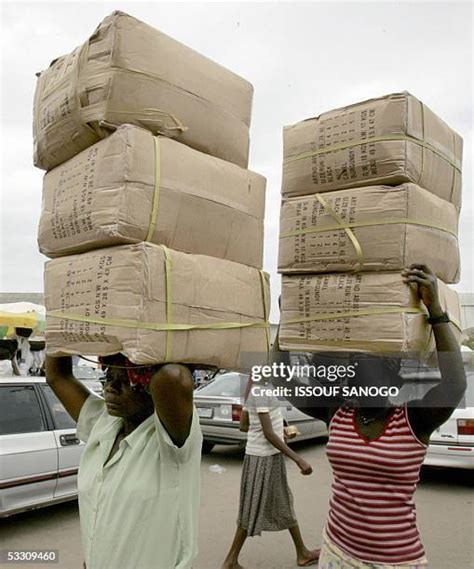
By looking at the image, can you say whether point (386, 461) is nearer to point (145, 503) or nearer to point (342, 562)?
point (342, 562)

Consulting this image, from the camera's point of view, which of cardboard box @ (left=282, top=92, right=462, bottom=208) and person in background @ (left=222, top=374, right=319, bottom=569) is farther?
person in background @ (left=222, top=374, right=319, bottom=569)

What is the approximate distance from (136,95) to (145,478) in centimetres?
132

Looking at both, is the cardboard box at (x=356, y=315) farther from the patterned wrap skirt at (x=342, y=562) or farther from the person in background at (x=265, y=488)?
the person in background at (x=265, y=488)

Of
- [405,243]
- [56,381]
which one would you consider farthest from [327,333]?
[56,381]

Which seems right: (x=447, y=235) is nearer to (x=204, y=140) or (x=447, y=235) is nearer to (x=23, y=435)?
(x=204, y=140)

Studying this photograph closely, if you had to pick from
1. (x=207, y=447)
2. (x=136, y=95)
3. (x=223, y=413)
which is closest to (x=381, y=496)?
(x=136, y=95)

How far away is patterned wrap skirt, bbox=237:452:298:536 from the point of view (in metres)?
4.30

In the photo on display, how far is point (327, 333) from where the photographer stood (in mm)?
2248

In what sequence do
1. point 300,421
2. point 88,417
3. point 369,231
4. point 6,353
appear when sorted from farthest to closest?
point 300,421 → point 6,353 → point 88,417 → point 369,231

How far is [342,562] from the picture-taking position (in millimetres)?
2270

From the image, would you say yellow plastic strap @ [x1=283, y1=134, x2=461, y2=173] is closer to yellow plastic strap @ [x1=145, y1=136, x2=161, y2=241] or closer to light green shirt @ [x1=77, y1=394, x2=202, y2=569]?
yellow plastic strap @ [x1=145, y1=136, x2=161, y2=241]

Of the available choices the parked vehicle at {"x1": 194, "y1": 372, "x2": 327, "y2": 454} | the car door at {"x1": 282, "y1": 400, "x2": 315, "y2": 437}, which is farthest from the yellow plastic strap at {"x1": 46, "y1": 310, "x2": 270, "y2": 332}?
the car door at {"x1": 282, "y1": 400, "x2": 315, "y2": 437}

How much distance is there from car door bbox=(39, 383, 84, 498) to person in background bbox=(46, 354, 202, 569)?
3.40 m

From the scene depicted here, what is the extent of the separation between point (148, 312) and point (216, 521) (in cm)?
432
